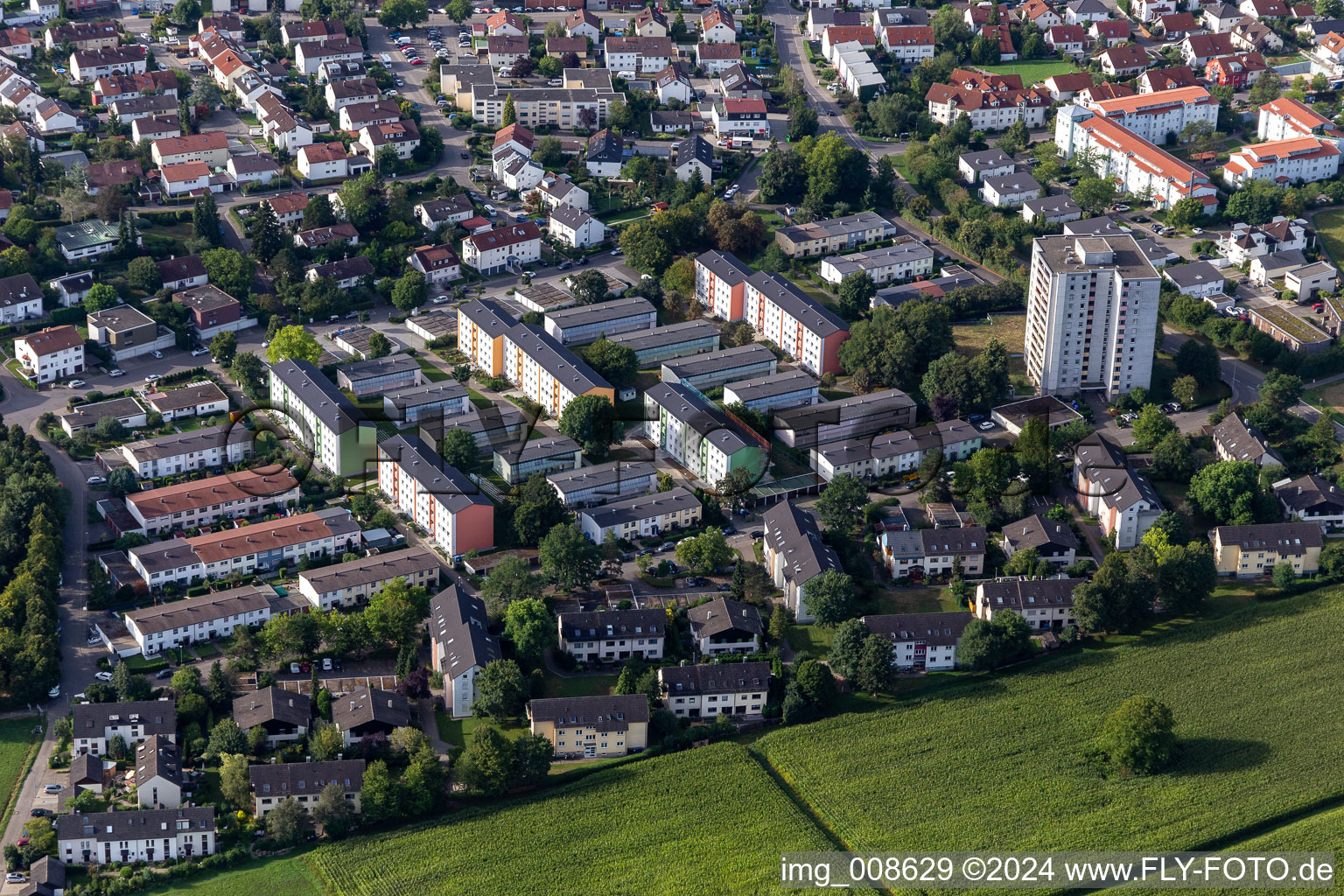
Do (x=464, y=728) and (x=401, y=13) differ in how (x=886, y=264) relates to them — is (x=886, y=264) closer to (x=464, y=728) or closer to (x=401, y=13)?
(x=464, y=728)

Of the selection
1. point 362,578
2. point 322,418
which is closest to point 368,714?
point 362,578

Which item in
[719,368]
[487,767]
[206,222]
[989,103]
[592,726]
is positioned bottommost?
[592,726]

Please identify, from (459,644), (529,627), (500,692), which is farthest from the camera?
(529,627)

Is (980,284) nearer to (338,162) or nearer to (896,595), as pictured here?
(896,595)

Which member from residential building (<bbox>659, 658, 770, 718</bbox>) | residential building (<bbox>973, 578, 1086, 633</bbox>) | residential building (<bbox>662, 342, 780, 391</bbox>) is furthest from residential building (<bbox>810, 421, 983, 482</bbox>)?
residential building (<bbox>659, 658, 770, 718</bbox>)

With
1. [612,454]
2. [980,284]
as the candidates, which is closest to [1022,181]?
[980,284]

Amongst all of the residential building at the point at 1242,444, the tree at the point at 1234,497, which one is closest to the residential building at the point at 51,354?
the tree at the point at 1234,497

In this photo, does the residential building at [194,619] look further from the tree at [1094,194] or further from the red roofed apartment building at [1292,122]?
the red roofed apartment building at [1292,122]
